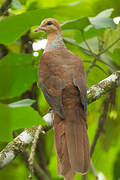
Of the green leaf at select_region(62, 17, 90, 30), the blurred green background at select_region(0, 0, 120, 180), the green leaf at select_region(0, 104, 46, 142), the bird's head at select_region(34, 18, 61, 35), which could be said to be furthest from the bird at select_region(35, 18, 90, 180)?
the green leaf at select_region(0, 104, 46, 142)

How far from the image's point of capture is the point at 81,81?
124 inches

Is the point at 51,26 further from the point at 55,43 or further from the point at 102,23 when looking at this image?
the point at 102,23

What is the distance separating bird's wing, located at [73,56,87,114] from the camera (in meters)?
2.99

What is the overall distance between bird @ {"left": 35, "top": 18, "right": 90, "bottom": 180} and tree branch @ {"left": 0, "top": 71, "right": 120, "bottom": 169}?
88mm

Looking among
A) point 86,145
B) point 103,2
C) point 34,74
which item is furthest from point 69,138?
point 103,2

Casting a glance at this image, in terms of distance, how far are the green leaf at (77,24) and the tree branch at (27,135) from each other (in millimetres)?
423

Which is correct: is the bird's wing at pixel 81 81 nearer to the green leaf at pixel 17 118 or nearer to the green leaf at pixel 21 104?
the green leaf at pixel 21 104

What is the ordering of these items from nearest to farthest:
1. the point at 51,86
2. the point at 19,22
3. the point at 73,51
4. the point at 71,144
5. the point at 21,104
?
the point at 21,104, the point at 71,144, the point at 19,22, the point at 51,86, the point at 73,51

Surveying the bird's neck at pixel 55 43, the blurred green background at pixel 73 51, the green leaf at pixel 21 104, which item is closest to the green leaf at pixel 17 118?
the green leaf at pixel 21 104

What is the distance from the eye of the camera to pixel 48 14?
2904 millimetres

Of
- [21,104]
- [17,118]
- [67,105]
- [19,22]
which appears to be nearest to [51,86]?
[67,105]

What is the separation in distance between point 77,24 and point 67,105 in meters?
0.59

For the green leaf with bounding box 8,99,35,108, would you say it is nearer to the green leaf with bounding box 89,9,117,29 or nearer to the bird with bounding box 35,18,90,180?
the bird with bounding box 35,18,90,180

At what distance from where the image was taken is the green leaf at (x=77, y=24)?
9.88ft
